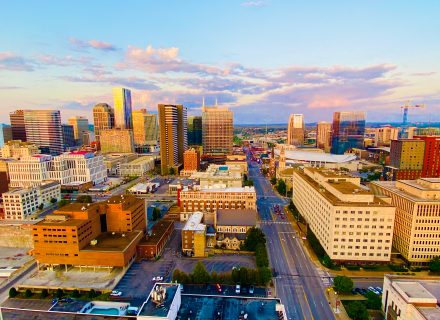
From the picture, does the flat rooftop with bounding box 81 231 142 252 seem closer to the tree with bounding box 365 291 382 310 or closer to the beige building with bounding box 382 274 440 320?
the tree with bounding box 365 291 382 310

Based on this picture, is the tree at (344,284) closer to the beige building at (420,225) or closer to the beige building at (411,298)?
the beige building at (411,298)

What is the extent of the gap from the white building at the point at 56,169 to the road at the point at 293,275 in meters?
119

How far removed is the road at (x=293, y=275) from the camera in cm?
5959

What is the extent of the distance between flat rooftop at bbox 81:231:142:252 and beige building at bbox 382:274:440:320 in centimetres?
6295

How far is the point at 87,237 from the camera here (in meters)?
78.2

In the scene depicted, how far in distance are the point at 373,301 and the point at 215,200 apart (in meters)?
66.2

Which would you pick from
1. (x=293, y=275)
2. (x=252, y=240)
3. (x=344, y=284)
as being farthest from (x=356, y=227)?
(x=252, y=240)

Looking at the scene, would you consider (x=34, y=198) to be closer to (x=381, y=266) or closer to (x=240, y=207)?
(x=240, y=207)

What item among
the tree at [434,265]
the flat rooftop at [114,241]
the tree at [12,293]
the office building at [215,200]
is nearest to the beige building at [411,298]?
the tree at [434,265]

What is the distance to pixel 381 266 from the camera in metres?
75.9

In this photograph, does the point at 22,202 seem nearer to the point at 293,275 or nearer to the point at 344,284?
the point at 293,275

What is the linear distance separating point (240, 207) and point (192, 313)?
2937 inches

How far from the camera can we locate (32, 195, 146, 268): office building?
7375 centimetres

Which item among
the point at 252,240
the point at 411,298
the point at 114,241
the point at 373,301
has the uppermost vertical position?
the point at 411,298
